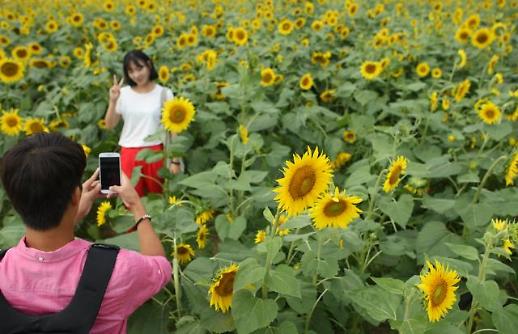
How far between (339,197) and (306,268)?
38 cm

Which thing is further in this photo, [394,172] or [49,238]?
[394,172]

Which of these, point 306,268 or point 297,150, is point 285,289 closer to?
point 306,268

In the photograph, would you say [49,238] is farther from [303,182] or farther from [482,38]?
[482,38]

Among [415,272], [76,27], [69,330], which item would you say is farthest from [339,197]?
[76,27]

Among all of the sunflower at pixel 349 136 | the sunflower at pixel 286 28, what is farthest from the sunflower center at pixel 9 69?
the sunflower at pixel 349 136

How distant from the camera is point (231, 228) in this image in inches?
91.7

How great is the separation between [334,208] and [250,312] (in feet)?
1.40

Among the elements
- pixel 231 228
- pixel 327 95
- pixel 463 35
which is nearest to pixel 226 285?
pixel 231 228

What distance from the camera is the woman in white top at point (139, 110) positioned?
3330mm

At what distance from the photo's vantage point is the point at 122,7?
841 cm

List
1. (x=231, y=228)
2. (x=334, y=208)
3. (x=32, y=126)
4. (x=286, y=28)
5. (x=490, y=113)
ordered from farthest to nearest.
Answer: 1. (x=286, y=28)
2. (x=32, y=126)
3. (x=490, y=113)
4. (x=231, y=228)
5. (x=334, y=208)

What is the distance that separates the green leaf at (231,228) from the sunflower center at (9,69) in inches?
120

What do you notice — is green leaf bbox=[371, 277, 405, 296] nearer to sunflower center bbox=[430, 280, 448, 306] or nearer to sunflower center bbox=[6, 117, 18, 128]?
sunflower center bbox=[430, 280, 448, 306]

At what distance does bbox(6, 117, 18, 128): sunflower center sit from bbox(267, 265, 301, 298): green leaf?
2.69 metres
